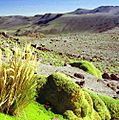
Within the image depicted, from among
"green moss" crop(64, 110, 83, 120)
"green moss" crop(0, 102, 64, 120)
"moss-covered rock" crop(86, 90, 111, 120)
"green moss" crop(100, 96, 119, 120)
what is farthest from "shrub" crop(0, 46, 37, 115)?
"green moss" crop(100, 96, 119, 120)

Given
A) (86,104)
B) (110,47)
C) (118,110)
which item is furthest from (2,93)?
(110,47)

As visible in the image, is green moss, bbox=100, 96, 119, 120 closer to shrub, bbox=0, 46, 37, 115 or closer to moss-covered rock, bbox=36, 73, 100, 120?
moss-covered rock, bbox=36, 73, 100, 120

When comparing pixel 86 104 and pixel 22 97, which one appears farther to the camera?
pixel 86 104

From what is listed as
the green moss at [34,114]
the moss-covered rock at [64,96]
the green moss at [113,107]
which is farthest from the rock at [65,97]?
the green moss at [113,107]

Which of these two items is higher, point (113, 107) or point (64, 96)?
point (64, 96)

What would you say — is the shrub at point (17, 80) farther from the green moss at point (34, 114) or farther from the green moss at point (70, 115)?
the green moss at point (70, 115)

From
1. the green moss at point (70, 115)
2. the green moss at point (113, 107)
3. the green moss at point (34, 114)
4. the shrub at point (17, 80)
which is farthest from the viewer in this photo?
the green moss at point (113, 107)

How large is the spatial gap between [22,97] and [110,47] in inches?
2284

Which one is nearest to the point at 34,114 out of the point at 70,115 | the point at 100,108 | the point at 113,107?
the point at 70,115

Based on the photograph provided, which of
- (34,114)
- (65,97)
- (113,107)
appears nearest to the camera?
(34,114)

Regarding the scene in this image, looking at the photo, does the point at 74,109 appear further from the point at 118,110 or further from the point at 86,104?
the point at 118,110

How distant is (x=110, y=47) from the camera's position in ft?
219

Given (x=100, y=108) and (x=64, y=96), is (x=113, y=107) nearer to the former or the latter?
(x=100, y=108)

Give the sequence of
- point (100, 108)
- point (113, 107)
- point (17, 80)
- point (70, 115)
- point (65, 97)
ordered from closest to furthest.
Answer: point (17, 80) → point (70, 115) → point (65, 97) → point (100, 108) → point (113, 107)
